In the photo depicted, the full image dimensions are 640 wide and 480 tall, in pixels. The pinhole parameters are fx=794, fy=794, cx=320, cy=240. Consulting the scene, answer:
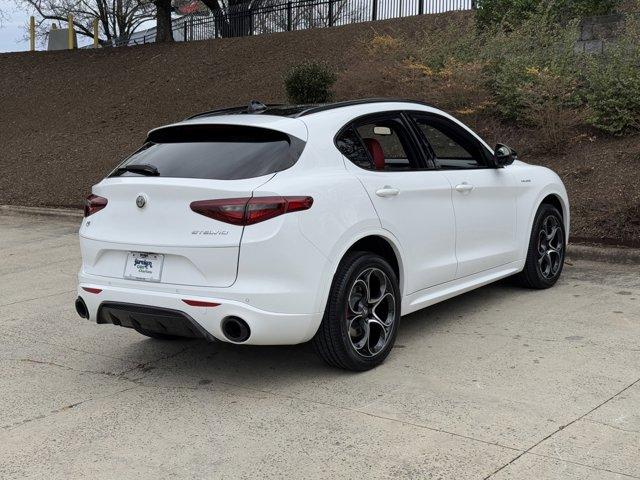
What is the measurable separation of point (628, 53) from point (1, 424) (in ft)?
34.8

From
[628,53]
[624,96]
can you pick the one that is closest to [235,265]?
[624,96]

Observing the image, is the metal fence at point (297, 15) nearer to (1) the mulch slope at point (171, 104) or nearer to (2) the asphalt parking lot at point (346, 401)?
(1) the mulch slope at point (171, 104)

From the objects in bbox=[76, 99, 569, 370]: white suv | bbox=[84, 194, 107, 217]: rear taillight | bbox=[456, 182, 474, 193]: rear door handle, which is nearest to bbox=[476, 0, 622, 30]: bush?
bbox=[456, 182, 474, 193]: rear door handle

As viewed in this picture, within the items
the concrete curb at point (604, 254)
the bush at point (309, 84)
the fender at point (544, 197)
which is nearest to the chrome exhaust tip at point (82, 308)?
the fender at point (544, 197)

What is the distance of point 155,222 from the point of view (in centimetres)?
475

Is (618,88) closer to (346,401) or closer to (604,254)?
(604,254)

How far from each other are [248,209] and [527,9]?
12.1 m

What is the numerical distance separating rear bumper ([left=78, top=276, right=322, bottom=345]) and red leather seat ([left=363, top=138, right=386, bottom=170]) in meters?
1.31

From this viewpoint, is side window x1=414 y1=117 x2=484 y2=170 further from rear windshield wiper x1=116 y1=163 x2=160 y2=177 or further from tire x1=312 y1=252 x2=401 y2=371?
rear windshield wiper x1=116 y1=163 x2=160 y2=177

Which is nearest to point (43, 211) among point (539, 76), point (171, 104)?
point (171, 104)

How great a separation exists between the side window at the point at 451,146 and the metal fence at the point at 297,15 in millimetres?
16628

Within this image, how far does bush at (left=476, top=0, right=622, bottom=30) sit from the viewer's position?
14.3 m

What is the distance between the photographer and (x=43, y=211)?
44.8 feet

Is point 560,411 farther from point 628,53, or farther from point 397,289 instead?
point 628,53
